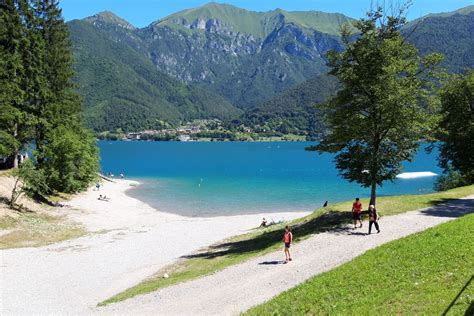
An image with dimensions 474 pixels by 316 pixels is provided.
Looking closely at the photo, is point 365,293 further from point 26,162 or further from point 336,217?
point 26,162

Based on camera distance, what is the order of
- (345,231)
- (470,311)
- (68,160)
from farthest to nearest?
(68,160), (345,231), (470,311)

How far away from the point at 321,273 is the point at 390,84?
1362cm

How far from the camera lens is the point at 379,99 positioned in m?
26.4

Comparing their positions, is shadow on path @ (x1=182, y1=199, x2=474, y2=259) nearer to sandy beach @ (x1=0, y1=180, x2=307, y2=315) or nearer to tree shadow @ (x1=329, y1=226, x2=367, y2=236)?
tree shadow @ (x1=329, y1=226, x2=367, y2=236)

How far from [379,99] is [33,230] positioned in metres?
32.0

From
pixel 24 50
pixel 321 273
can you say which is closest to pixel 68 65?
pixel 24 50

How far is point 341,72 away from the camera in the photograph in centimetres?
2756

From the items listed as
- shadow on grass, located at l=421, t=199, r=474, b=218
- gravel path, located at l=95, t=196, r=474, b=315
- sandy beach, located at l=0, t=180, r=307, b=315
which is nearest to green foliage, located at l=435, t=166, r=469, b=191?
sandy beach, located at l=0, t=180, r=307, b=315

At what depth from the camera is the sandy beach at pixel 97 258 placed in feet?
72.9

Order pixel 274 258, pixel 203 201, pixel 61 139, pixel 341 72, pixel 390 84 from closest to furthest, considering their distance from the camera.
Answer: pixel 274 258
pixel 390 84
pixel 341 72
pixel 61 139
pixel 203 201

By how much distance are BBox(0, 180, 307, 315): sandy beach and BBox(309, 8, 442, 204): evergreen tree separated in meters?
15.5

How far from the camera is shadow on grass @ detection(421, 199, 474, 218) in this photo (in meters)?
27.1

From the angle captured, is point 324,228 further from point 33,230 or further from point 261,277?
point 33,230

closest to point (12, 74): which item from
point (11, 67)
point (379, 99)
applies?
point (11, 67)
